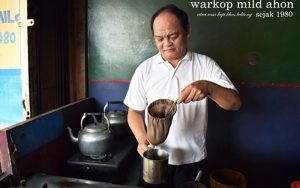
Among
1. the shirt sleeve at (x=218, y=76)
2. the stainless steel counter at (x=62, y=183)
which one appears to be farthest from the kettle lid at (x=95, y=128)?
the shirt sleeve at (x=218, y=76)

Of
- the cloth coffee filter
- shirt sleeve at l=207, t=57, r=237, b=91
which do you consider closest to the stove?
the cloth coffee filter

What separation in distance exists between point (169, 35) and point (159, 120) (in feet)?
1.91

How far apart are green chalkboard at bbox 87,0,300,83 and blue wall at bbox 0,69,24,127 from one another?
2.65 feet

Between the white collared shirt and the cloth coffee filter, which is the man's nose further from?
the cloth coffee filter

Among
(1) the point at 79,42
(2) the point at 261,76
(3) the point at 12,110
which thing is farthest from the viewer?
(1) the point at 79,42

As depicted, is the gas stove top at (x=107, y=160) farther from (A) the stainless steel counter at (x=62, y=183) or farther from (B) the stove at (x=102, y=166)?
(A) the stainless steel counter at (x=62, y=183)

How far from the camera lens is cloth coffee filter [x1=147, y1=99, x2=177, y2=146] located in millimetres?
1401

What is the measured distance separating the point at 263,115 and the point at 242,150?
0.39m

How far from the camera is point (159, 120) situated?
1386 mm

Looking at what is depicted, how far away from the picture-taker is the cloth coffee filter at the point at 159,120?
140cm

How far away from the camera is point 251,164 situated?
2631 mm

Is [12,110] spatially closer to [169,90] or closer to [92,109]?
[92,109]

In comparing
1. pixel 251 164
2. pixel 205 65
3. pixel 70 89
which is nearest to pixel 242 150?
pixel 251 164

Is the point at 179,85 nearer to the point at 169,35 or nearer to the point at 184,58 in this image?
the point at 184,58
